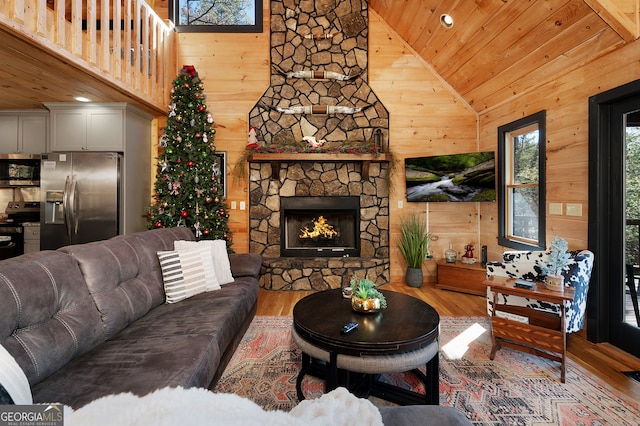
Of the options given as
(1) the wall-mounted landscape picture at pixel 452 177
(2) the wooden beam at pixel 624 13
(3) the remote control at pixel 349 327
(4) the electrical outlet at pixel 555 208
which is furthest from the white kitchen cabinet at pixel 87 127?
(4) the electrical outlet at pixel 555 208

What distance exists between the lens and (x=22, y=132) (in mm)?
4223

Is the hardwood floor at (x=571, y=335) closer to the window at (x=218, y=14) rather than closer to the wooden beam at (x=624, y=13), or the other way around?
the wooden beam at (x=624, y=13)

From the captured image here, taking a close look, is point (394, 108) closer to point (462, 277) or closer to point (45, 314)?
point (462, 277)

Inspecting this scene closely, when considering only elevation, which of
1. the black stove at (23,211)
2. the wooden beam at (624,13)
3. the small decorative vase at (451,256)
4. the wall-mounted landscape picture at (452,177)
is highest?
the wooden beam at (624,13)

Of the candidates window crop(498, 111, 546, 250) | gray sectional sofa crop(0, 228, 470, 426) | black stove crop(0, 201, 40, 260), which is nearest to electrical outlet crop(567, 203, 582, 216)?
window crop(498, 111, 546, 250)

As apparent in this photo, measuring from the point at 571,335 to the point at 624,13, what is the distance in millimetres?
2569

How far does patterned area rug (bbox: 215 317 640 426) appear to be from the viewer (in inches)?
67.3

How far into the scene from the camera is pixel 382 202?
14.8 ft

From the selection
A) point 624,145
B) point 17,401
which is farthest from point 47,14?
point 624,145

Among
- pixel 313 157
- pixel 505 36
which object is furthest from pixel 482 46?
pixel 313 157

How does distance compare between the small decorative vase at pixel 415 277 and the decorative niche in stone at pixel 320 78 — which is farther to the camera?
the decorative niche in stone at pixel 320 78

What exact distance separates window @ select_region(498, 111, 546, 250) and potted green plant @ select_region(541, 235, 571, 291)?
43.5 inches

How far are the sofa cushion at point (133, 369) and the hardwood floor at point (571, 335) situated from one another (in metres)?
1.72

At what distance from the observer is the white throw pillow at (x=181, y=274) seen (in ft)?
7.61
